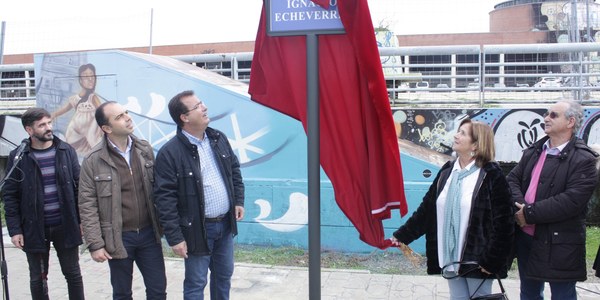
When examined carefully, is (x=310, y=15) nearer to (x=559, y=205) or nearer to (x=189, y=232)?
(x=189, y=232)

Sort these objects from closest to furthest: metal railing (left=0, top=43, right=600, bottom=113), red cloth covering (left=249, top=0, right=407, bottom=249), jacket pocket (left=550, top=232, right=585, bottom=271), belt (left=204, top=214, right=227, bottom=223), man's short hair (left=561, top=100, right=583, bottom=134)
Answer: red cloth covering (left=249, top=0, right=407, bottom=249) → jacket pocket (left=550, top=232, right=585, bottom=271) → man's short hair (left=561, top=100, right=583, bottom=134) → belt (left=204, top=214, right=227, bottom=223) → metal railing (left=0, top=43, right=600, bottom=113)

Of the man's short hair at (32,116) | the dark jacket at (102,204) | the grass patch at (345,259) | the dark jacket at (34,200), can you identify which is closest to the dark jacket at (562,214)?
the grass patch at (345,259)

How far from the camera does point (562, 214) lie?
3.24 m

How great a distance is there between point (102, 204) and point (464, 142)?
93.6 inches

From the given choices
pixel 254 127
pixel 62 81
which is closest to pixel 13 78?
pixel 62 81

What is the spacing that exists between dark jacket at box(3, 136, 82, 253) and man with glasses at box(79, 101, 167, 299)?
624 mm

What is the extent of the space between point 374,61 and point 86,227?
7.43 feet

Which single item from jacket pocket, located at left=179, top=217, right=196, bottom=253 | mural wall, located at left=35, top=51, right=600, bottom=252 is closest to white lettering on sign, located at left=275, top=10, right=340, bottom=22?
jacket pocket, located at left=179, top=217, right=196, bottom=253

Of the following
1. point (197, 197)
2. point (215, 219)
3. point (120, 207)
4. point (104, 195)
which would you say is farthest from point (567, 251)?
point (104, 195)

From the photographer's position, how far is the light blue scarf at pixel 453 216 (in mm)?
3166

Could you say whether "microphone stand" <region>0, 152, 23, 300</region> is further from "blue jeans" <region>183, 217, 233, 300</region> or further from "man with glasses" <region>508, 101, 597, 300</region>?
"man with glasses" <region>508, 101, 597, 300</region>

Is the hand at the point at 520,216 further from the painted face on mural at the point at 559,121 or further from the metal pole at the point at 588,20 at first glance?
the metal pole at the point at 588,20

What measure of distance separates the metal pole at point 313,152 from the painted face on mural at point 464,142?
54.1 inches

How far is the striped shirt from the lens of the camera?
3.96m
